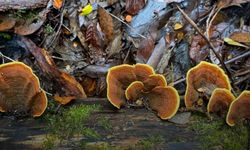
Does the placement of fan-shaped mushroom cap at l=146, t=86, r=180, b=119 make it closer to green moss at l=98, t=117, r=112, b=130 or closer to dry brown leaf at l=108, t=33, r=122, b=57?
green moss at l=98, t=117, r=112, b=130

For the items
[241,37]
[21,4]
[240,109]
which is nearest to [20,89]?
[21,4]

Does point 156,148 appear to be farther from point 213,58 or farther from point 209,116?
point 213,58

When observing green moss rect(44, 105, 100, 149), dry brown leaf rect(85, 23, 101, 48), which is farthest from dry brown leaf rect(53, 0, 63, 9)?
green moss rect(44, 105, 100, 149)

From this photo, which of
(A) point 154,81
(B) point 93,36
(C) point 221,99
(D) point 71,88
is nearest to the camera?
(C) point 221,99

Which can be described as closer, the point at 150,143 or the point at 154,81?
the point at 150,143

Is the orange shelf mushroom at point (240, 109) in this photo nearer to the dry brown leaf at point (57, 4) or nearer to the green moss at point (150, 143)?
the green moss at point (150, 143)

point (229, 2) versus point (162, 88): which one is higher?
point (229, 2)

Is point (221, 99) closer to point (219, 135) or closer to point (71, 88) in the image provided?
point (219, 135)

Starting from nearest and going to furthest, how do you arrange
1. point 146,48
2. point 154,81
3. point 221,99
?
point 221,99
point 154,81
point 146,48

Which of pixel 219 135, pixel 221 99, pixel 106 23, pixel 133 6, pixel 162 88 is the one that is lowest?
pixel 219 135
